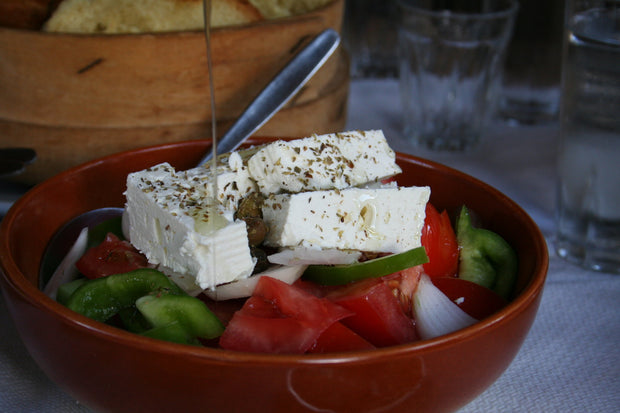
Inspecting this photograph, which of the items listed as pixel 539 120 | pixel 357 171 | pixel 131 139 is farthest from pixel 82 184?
pixel 539 120

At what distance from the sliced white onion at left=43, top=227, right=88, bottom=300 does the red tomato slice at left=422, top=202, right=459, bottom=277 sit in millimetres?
553

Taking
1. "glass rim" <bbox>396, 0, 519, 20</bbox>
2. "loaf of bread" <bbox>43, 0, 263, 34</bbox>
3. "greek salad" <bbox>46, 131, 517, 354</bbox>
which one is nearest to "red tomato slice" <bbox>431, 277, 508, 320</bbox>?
"greek salad" <bbox>46, 131, 517, 354</bbox>

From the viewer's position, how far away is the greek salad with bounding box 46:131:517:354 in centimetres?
92

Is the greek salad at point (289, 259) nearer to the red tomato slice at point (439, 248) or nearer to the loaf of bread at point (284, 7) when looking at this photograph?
the red tomato slice at point (439, 248)

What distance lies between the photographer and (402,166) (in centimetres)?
131

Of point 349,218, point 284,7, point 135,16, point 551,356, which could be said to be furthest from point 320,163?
point 284,7

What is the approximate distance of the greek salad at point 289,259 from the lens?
0.92m

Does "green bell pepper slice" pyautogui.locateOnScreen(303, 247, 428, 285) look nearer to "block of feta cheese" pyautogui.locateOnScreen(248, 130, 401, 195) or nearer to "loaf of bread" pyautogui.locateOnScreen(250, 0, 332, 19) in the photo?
"block of feta cheese" pyautogui.locateOnScreen(248, 130, 401, 195)

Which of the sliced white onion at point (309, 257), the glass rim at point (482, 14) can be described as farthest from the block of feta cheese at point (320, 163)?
the glass rim at point (482, 14)

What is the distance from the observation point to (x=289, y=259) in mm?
1028

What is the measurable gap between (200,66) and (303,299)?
0.71m

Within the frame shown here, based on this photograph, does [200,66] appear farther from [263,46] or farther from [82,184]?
[82,184]

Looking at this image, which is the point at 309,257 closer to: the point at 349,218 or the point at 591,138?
the point at 349,218

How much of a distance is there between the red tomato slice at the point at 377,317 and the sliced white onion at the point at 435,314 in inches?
0.8
